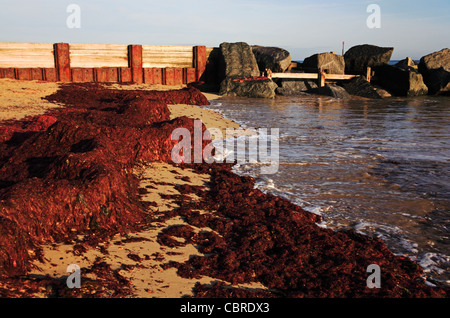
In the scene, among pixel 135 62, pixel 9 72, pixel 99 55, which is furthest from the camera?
pixel 135 62

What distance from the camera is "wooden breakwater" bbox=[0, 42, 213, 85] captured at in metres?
17.6

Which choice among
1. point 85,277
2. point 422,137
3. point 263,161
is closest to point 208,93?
point 422,137

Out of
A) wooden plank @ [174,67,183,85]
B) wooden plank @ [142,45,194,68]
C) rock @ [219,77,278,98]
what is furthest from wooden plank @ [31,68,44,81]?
rock @ [219,77,278,98]

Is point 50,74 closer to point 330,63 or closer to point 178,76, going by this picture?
point 178,76

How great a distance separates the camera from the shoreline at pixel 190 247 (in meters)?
2.99

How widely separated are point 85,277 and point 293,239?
2018 millimetres

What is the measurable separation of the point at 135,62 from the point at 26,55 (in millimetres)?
4927

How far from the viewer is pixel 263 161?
7008 millimetres

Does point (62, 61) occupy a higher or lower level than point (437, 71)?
higher

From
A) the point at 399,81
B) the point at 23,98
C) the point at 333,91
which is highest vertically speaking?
the point at 399,81

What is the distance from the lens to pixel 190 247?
3660mm

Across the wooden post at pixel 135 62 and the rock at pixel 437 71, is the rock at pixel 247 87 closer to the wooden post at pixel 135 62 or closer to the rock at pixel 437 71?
the wooden post at pixel 135 62

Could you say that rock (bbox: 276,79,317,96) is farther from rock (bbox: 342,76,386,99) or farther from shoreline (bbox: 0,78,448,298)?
shoreline (bbox: 0,78,448,298)

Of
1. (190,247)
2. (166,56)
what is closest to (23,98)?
(166,56)
